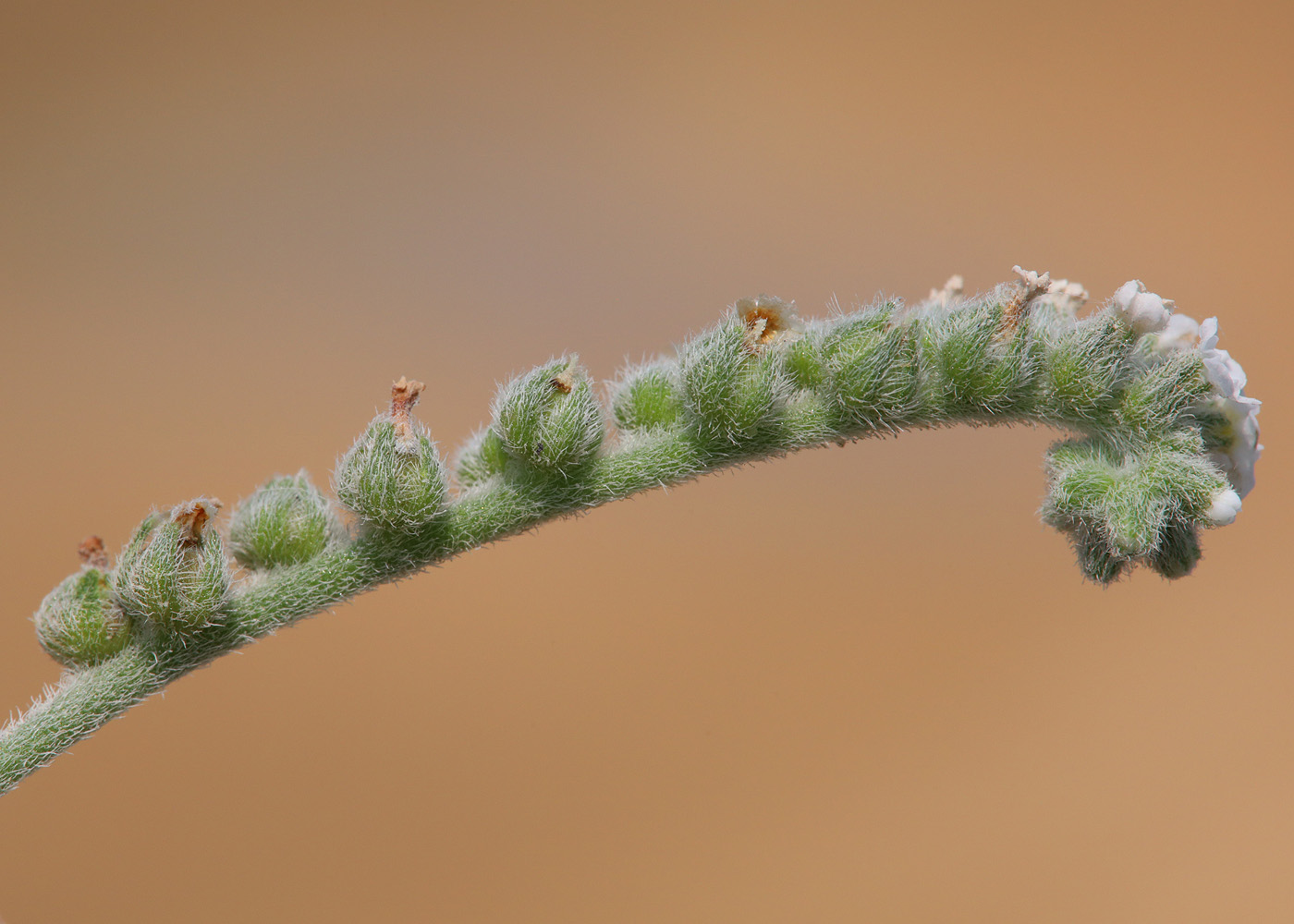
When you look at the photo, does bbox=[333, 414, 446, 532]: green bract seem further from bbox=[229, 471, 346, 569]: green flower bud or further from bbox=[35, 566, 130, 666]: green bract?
bbox=[35, 566, 130, 666]: green bract

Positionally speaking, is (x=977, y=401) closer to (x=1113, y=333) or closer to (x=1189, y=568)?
(x=1113, y=333)

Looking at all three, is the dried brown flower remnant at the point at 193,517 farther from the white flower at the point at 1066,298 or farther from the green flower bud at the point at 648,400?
the white flower at the point at 1066,298

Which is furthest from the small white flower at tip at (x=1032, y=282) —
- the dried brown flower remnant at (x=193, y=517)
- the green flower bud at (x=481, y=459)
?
the dried brown flower remnant at (x=193, y=517)

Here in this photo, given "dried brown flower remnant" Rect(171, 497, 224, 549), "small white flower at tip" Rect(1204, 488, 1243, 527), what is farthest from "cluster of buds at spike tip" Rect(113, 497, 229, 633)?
"small white flower at tip" Rect(1204, 488, 1243, 527)

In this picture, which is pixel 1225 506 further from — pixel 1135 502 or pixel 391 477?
pixel 391 477

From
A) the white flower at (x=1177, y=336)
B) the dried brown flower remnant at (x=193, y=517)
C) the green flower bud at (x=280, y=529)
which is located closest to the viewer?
the dried brown flower remnant at (x=193, y=517)

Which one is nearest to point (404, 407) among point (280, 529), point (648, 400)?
point (280, 529)
